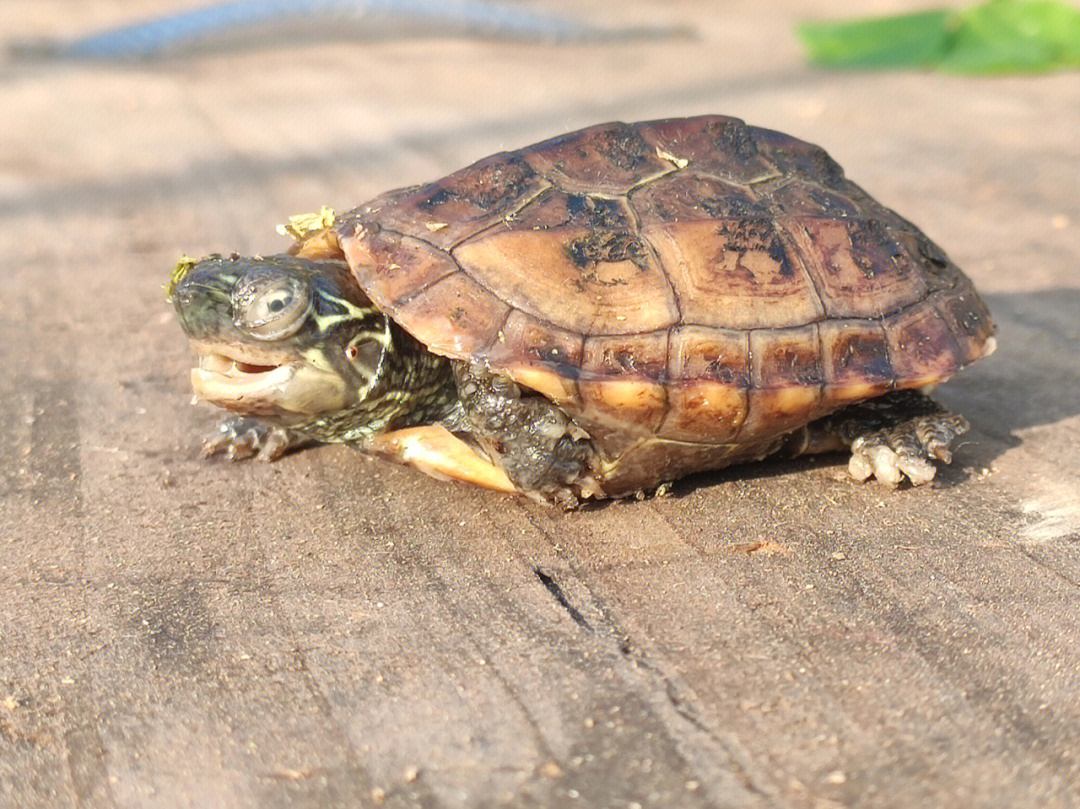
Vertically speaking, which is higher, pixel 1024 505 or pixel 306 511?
pixel 1024 505

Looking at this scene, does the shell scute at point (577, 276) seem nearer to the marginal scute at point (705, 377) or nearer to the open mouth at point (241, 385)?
the marginal scute at point (705, 377)

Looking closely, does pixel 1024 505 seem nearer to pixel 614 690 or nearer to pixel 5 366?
pixel 614 690

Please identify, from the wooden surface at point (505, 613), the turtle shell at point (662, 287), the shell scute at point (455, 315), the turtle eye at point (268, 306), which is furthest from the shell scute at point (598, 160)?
the wooden surface at point (505, 613)

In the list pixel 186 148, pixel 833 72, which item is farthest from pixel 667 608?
pixel 833 72

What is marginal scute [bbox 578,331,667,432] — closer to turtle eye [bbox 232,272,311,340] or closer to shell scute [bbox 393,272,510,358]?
shell scute [bbox 393,272,510,358]

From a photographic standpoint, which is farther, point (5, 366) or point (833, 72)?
point (833, 72)

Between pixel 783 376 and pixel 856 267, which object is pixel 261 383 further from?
pixel 856 267

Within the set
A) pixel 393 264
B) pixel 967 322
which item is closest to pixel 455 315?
pixel 393 264

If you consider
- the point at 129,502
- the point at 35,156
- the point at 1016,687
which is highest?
the point at 1016,687
